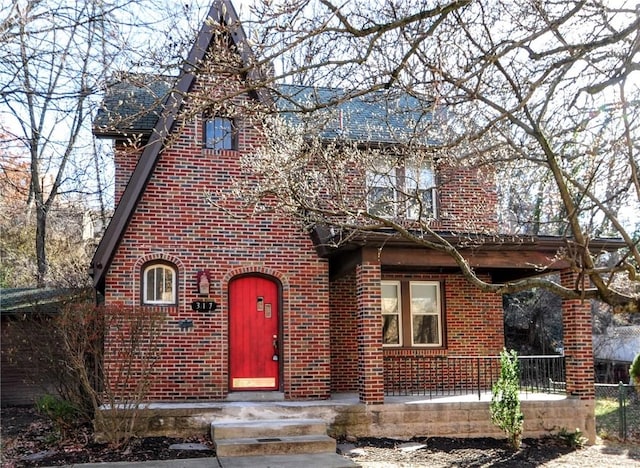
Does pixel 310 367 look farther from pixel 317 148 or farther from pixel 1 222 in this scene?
pixel 1 222

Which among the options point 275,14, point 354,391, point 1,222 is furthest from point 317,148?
point 1,222

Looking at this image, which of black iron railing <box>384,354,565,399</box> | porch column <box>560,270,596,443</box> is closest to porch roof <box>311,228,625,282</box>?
porch column <box>560,270,596,443</box>

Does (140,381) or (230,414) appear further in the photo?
(230,414)

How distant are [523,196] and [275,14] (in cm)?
737

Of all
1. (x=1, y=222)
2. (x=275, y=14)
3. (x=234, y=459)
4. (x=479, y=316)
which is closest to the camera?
(x=275, y=14)

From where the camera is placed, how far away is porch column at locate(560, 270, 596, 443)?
40.4ft

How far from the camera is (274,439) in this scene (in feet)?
33.1

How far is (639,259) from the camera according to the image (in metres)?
6.24

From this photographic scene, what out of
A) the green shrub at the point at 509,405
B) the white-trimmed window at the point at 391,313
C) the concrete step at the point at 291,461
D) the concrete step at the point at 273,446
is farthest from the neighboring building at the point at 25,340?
the green shrub at the point at 509,405

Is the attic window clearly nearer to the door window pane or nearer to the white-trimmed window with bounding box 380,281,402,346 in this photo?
the door window pane

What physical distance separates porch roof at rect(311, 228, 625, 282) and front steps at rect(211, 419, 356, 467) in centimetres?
306

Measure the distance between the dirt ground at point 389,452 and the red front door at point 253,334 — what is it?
75.3 inches

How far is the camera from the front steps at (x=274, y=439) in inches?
379

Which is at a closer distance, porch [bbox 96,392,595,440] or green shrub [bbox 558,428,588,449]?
porch [bbox 96,392,595,440]
